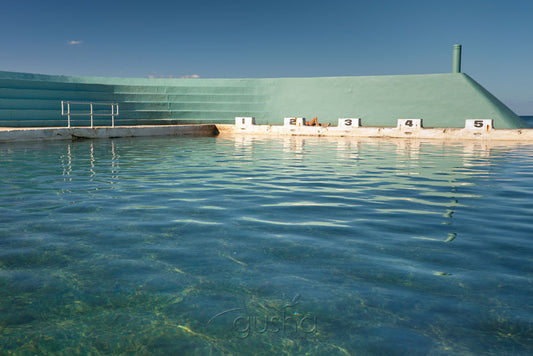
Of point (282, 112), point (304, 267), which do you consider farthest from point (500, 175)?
point (282, 112)

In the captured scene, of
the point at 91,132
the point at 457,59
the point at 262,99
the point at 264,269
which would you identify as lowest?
the point at 264,269

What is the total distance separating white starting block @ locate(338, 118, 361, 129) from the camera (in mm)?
27866

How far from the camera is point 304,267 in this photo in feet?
13.5

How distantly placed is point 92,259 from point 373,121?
99.6 ft

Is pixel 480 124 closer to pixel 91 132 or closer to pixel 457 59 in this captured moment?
pixel 457 59

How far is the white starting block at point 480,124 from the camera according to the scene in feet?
79.4

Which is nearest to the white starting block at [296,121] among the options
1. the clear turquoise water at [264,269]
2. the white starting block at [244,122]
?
the white starting block at [244,122]

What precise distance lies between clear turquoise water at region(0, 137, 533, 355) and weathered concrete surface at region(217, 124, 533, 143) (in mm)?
17210

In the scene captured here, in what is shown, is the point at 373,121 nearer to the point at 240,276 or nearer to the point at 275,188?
the point at 275,188

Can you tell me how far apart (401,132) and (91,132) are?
59.3 ft

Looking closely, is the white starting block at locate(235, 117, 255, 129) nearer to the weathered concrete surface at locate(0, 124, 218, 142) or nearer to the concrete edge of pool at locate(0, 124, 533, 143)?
the concrete edge of pool at locate(0, 124, 533, 143)

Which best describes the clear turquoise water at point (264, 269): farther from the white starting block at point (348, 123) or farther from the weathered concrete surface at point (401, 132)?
the white starting block at point (348, 123)

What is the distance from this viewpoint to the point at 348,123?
29000mm

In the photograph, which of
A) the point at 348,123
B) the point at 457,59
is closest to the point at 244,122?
the point at 348,123
